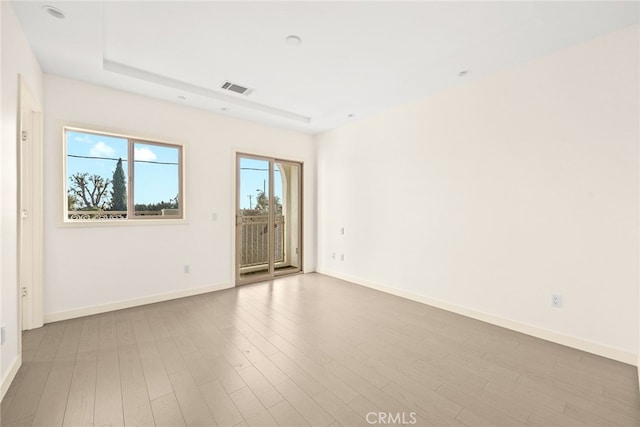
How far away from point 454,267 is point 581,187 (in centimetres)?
150

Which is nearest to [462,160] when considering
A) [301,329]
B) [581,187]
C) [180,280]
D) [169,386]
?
[581,187]

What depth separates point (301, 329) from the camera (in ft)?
9.73

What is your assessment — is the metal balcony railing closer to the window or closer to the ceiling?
the window

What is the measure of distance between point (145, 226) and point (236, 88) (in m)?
2.21

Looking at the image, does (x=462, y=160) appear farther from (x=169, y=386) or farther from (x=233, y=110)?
(x=169, y=386)

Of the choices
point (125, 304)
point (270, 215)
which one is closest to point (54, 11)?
point (125, 304)

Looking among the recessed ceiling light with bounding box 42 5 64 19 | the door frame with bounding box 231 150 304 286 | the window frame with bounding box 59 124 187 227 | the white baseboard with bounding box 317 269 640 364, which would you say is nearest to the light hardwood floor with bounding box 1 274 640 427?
the white baseboard with bounding box 317 269 640 364

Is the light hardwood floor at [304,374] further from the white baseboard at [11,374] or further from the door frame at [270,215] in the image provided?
the door frame at [270,215]

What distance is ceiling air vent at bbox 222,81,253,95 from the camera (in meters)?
3.50

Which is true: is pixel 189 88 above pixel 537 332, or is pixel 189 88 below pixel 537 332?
above

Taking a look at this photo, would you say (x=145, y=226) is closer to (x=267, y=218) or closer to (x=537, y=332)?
(x=267, y=218)

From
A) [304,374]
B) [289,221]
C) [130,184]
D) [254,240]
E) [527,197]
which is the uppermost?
[130,184]
